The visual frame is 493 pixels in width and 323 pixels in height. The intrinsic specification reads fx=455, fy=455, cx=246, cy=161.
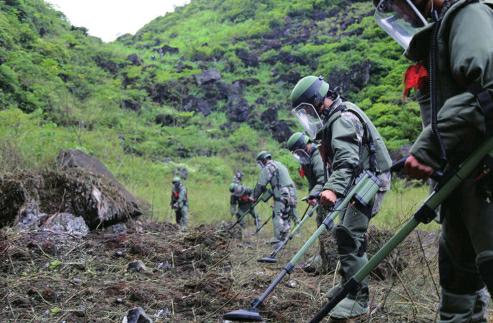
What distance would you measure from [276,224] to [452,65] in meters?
8.03

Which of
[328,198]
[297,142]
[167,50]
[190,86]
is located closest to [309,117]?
[328,198]

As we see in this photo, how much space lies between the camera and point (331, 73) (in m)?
32.0

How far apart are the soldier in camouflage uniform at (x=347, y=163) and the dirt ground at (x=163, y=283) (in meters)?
0.23

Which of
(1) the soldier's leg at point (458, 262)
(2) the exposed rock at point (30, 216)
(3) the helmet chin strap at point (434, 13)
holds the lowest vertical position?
(2) the exposed rock at point (30, 216)

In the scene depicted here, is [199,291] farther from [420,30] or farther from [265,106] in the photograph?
[265,106]

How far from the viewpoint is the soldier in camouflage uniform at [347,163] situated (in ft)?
10.9

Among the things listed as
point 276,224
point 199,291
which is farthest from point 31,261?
point 276,224

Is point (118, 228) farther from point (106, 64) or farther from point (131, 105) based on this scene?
point (106, 64)

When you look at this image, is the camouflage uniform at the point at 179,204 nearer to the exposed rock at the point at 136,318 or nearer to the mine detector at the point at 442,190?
the exposed rock at the point at 136,318

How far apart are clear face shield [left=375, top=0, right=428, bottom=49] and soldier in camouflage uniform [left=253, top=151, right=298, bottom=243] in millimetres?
7496

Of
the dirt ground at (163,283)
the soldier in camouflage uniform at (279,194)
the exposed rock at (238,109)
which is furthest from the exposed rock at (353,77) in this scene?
the dirt ground at (163,283)

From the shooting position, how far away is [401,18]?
234 centimetres

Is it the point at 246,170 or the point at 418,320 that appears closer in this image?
the point at 418,320

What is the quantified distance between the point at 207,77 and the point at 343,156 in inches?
1310
